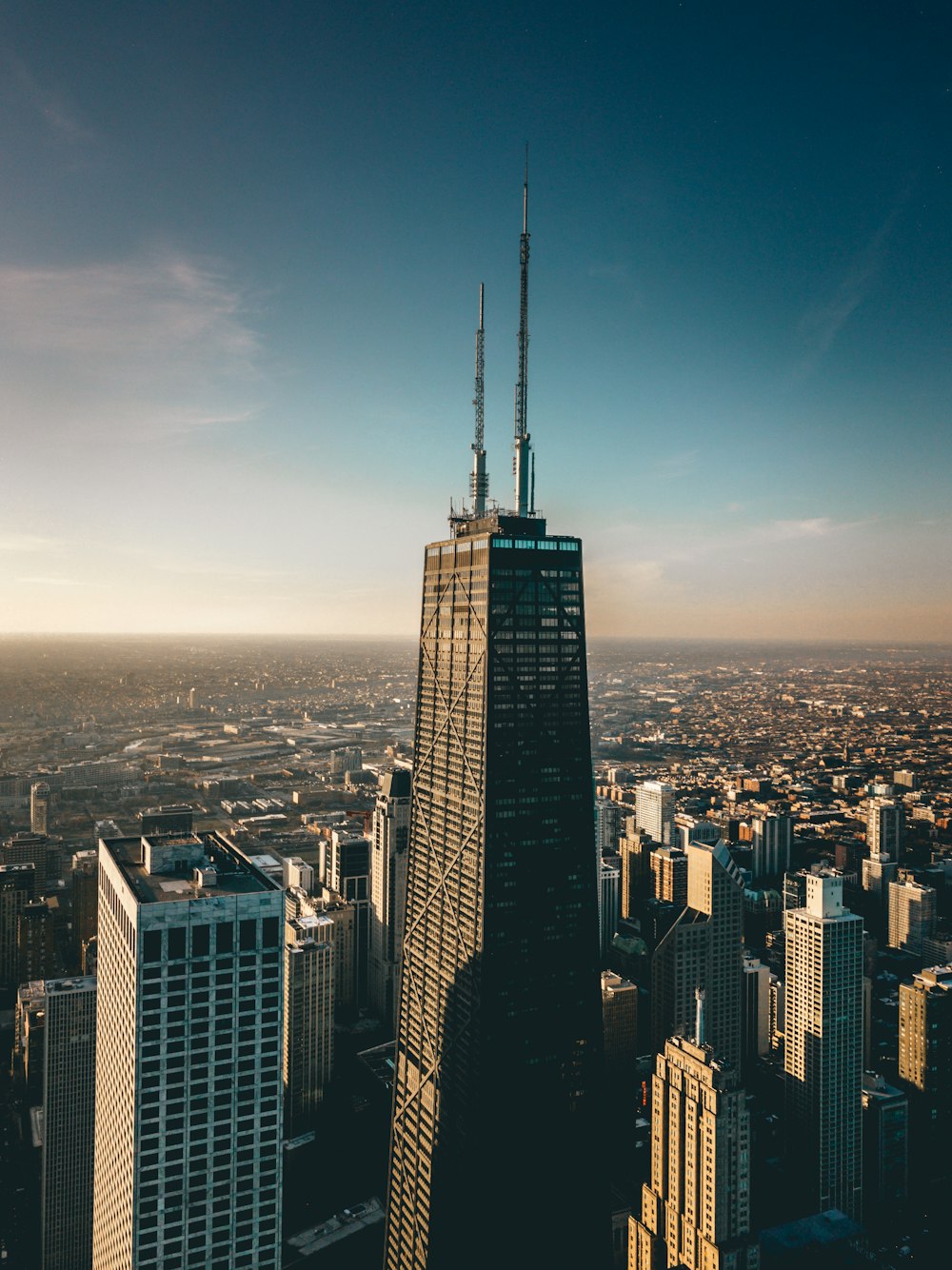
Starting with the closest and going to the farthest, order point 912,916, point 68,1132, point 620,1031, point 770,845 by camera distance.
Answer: point 68,1132 → point 620,1031 → point 912,916 → point 770,845

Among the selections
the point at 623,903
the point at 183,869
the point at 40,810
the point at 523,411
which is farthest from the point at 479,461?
the point at 40,810

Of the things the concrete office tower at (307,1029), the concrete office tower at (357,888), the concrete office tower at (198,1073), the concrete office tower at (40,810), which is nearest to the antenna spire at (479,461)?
the concrete office tower at (198,1073)

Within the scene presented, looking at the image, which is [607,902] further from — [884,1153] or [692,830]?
[884,1153]

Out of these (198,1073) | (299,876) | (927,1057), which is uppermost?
(198,1073)

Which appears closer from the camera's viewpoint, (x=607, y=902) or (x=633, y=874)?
(x=607, y=902)

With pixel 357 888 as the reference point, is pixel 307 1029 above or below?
below

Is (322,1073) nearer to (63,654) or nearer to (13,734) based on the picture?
(13,734)

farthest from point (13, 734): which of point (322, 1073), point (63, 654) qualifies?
point (322, 1073)
